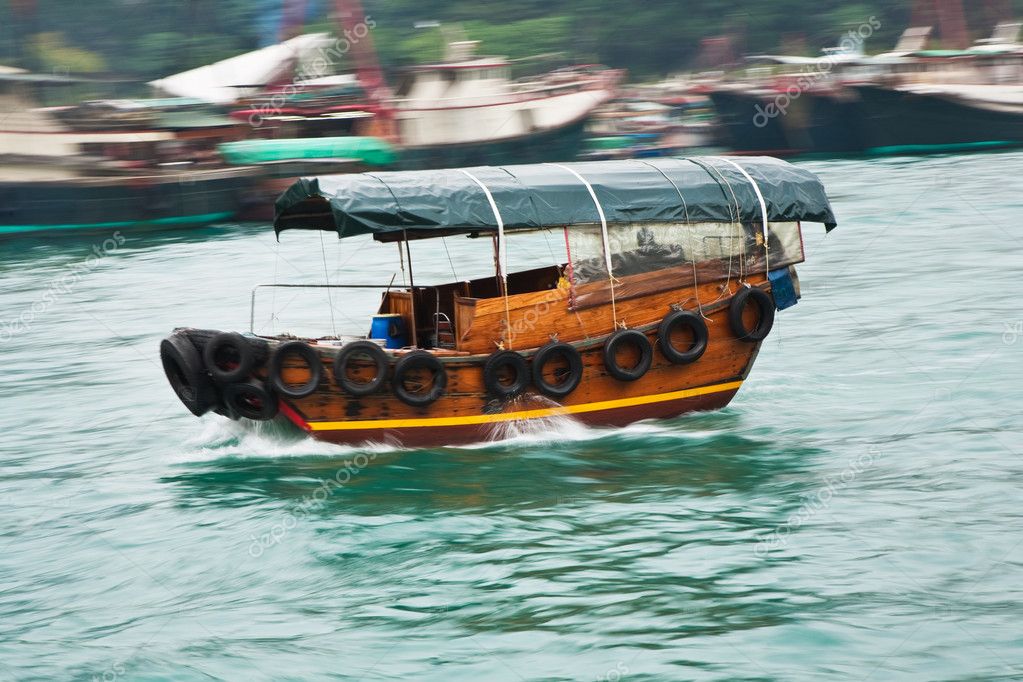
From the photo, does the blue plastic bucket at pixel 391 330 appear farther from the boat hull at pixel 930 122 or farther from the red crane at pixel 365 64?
the boat hull at pixel 930 122

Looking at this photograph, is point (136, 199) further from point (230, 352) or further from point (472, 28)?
point (472, 28)

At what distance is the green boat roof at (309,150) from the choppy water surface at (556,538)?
65.3 ft

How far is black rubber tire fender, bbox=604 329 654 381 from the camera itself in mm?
9898

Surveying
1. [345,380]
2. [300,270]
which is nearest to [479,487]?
[345,380]

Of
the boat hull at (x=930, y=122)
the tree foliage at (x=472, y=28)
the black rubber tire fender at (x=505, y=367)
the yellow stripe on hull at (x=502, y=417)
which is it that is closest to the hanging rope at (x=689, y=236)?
the yellow stripe on hull at (x=502, y=417)

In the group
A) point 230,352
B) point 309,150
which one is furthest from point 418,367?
point 309,150

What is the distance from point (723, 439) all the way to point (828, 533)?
6.80ft

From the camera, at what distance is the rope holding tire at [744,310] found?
10.3 m
